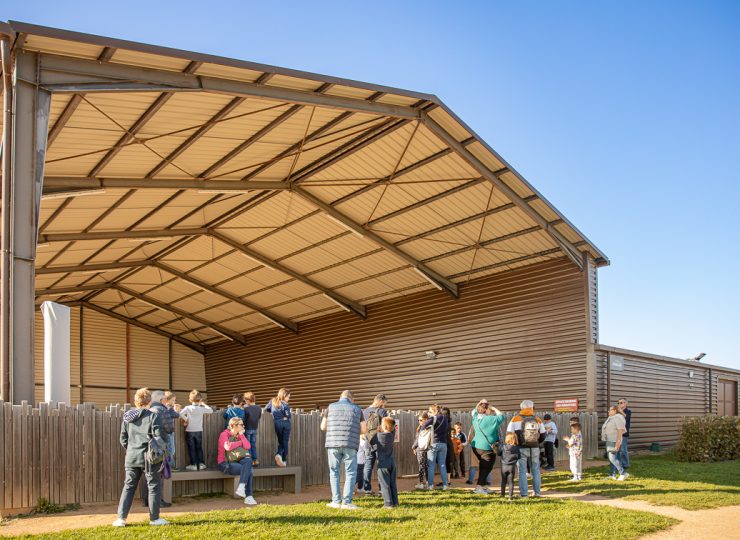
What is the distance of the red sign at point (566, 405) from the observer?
2107cm

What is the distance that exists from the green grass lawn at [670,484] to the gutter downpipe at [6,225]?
939cm

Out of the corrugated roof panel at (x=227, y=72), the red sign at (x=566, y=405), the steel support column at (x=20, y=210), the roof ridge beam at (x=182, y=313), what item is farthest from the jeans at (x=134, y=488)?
the roof ridge beam at (x=182, y=313)

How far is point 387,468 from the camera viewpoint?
415 inches

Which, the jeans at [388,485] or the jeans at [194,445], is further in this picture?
the jeans at [194,445]

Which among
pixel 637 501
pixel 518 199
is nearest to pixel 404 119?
pixel 518 199

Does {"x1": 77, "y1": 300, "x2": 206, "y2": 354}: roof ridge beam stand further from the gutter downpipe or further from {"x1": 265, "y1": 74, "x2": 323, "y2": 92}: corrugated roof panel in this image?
the gutter downpipe

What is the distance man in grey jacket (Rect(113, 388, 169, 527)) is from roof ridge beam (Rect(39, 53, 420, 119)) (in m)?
6.00

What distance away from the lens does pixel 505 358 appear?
23781 mm

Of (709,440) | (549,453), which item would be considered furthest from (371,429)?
(709,440)

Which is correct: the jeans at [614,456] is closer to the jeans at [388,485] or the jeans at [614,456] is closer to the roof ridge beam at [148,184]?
the jeans at [388,485]

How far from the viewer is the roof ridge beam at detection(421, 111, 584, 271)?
1792 centimetres

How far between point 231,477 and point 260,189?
1009 centimetres

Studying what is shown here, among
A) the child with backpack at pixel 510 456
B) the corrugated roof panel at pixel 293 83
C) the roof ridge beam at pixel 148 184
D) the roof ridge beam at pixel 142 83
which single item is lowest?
the child with backpack at pixel 510 456

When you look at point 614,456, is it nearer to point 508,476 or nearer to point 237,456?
point 508,476
